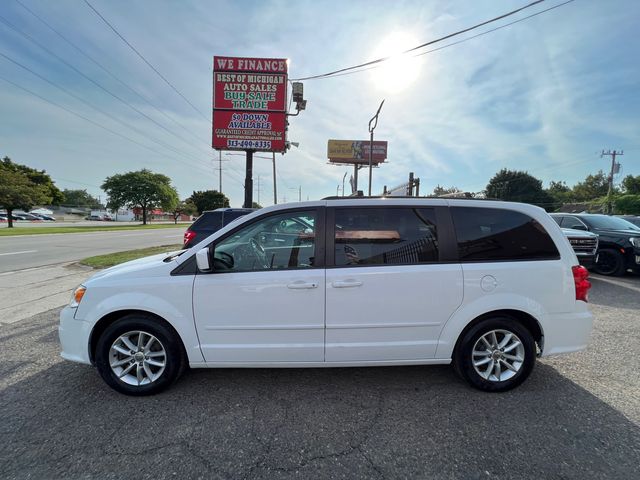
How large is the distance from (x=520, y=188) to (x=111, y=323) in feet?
228

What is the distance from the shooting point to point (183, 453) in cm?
205

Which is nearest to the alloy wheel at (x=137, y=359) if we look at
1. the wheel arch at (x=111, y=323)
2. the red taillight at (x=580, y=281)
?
the wheel arch at (x=111, y=323)

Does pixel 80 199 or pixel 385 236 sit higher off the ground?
pixel 80 199

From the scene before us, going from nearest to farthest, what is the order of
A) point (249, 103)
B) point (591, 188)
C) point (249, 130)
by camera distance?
point (249, 103) < point (249, 130) < point (591, 188)

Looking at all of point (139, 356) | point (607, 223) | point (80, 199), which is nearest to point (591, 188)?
point (607, 223)

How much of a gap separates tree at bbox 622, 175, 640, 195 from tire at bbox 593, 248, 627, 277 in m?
79.2

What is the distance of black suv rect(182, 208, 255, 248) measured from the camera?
679cm

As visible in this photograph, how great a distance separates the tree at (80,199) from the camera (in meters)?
108

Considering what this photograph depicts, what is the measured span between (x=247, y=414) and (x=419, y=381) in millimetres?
1655

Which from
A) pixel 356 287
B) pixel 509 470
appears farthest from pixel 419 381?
pixel 356 287

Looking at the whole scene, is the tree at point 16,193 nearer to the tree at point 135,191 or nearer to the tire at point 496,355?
the tree at point 135,191

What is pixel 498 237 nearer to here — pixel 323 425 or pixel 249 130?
pixel 323 425

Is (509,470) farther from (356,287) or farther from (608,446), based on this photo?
(356,287)

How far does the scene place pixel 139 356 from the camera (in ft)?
8.84
